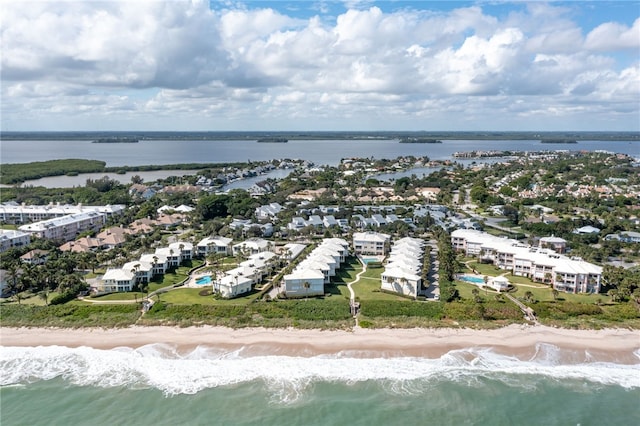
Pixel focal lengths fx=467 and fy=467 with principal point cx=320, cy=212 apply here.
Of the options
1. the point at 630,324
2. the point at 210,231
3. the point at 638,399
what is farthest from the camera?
the point at 210,231

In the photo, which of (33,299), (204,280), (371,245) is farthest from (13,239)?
(371,245)

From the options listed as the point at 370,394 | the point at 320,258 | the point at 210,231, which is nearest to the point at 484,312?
the point at 370,394

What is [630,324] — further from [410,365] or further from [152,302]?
[152,302]

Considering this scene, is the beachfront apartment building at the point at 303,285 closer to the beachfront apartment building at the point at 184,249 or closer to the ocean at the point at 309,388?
the ocean at the point at 309,388

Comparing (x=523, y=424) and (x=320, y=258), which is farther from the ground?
(x=320, y=258)

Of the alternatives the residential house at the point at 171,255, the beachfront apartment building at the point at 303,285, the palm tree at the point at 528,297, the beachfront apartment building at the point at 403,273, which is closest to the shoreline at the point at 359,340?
the palm tree at the point at 528,297

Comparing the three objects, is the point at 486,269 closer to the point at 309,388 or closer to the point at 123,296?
the point at 309,388
